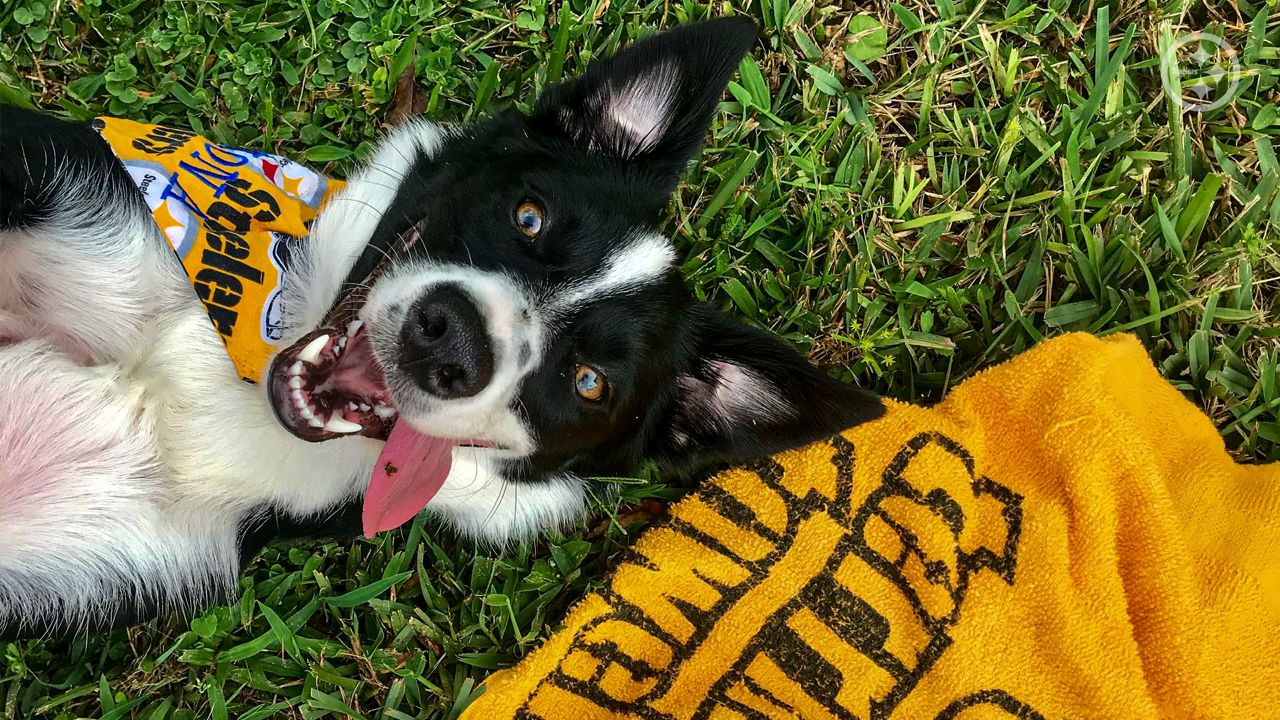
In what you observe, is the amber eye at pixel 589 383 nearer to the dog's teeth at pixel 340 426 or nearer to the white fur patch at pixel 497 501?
the white fur patch at pixel 497 501

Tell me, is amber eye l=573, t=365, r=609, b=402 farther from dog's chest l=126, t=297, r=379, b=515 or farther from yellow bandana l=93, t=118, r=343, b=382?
yellow bandana l=93, t=118, r=343, b=382

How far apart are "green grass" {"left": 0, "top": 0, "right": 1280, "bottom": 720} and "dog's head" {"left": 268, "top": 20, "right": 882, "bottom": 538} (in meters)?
0.62

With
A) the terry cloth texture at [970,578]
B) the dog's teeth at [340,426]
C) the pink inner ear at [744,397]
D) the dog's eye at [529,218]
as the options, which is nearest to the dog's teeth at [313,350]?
the dog's teeth at [340,426]

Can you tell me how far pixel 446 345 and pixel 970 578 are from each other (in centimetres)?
208

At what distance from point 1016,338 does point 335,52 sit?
2862 millimetres

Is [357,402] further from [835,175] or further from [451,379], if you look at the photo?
[835,175]

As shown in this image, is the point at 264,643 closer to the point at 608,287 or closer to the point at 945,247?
the point at 608,287

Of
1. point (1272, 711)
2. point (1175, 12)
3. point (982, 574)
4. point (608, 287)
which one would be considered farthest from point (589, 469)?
point (1175, 12)

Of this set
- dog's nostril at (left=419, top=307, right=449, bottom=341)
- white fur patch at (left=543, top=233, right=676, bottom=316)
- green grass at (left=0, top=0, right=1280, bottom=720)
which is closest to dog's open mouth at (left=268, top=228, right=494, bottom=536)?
dog's nostril at (left=419, top=307, right=449, bottom=341)

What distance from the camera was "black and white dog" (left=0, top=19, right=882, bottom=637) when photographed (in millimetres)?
2439

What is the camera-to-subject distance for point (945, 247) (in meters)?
3.53

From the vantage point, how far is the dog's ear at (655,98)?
2571mm

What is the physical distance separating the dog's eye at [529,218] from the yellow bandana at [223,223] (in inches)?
28.9

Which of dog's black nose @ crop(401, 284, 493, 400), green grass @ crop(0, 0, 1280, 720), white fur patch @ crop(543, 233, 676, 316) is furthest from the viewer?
green grass @ crop(0, 0, 1280, 720)
